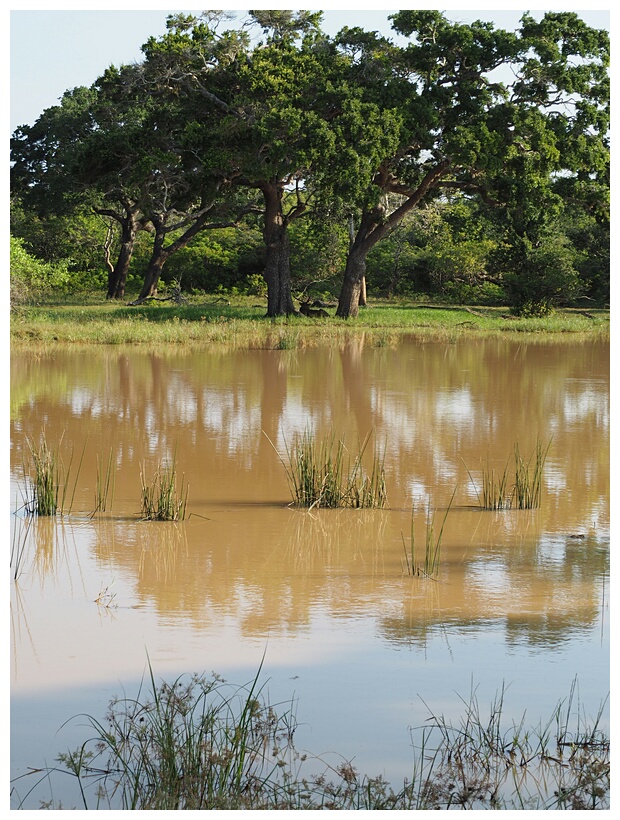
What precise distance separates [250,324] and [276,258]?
4343 millimetres

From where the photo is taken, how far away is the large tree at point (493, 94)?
95.9 ft

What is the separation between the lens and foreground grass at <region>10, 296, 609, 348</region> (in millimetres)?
25594

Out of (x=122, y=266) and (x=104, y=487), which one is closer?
(x=104, y=487)

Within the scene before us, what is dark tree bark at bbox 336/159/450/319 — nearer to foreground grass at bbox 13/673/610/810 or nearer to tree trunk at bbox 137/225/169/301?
tree trunk at bbox 137/225/169/301

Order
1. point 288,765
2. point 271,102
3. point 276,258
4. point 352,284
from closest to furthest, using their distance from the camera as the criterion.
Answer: point 288,765 → point 271,102 → point 276,258 → point 352,284

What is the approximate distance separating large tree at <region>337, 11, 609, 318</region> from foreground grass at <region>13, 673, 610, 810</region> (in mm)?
25314

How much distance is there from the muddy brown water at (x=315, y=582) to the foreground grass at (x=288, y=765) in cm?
12

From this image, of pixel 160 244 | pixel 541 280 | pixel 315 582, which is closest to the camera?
pixel 315 582

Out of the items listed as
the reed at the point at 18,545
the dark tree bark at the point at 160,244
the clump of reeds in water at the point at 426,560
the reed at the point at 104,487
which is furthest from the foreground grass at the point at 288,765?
the dark tree bark at the point at 160,244

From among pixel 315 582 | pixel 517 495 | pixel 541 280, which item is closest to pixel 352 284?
pixel 541 280

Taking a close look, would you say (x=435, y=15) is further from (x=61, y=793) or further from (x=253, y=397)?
(x=61, y=793)

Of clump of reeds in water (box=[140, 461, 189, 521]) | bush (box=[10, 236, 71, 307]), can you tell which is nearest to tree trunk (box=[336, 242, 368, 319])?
bush (box=[10, 236, 71, 307])

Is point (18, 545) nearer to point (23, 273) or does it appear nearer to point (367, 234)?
point (23, 273)

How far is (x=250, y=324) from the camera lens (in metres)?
29.5
